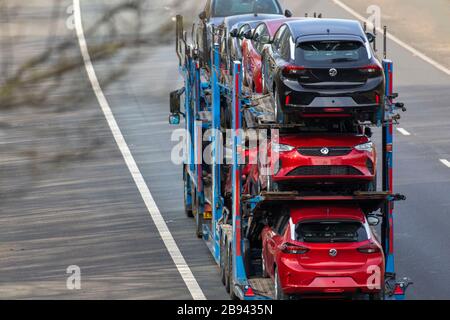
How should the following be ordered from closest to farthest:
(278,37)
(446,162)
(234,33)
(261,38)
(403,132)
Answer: (278,37) < (261,38) < (234,33) < (446,162) < (403,132)

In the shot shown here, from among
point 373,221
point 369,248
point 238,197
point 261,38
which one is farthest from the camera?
point 261,38

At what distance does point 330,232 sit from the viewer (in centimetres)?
1948

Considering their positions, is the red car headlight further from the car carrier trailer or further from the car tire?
the car tire

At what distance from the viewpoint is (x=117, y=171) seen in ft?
114

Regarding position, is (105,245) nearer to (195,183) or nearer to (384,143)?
(195,183)

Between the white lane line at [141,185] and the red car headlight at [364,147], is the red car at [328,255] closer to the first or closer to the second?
the red car headlight at [364,147]

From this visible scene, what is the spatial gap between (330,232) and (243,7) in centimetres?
1048

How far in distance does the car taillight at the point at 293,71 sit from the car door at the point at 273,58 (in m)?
0.42

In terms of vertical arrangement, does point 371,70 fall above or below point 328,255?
above

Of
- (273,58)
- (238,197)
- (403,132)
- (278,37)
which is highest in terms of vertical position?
(278,37)

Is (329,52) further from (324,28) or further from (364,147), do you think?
(364,147)

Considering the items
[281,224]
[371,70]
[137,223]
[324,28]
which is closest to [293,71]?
[324,28]

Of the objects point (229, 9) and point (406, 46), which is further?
point (406, 46)
